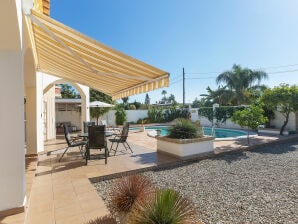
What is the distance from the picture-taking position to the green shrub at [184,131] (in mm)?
14602

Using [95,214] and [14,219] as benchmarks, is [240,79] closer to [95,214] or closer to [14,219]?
[95,214]

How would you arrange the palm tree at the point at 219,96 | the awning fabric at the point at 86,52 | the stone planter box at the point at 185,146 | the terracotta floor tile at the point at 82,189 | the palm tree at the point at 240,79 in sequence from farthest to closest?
the palm tree at the point at 219,96 → the palm tree at the point at 240,79 → the stone planter box at the point at 185,146 → the terracotta floor tile at the point at 82,189 → the awning fabric at the point at 86,52

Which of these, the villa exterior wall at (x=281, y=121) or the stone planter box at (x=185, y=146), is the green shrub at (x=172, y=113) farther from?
the stone planter box at (x=185, y=146)

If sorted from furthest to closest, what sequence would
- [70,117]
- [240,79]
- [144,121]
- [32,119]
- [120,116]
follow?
[240,79], [144,121], [120,116], [70,117], [32,119]

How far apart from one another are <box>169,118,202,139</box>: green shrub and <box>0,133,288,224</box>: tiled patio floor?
1.95 meters

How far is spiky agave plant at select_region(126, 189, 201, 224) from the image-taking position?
4.01 metres

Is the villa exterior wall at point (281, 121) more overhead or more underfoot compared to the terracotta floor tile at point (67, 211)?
more overhead

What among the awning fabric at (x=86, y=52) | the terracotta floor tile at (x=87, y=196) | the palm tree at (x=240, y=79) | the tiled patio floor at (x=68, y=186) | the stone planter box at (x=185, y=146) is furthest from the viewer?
the palm tree at (x=240, y=79)

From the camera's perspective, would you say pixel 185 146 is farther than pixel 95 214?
Yes

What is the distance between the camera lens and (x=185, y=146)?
13.7 metres

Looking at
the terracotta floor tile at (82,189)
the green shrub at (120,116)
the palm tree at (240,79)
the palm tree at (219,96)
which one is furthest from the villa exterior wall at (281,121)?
the terracotta floor tile at (82,189)

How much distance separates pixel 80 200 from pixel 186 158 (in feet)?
26.1

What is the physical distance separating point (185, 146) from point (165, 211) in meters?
9.90

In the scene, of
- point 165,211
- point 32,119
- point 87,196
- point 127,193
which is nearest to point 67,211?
point 87,196
